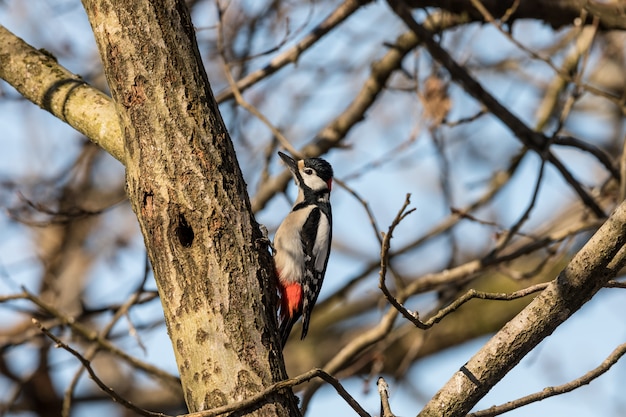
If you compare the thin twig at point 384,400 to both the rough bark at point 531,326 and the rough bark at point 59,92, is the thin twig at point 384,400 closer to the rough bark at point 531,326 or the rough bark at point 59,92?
the rough bark at point 531,326

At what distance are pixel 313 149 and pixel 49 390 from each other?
347cm

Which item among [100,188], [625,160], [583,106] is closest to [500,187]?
[625,160]

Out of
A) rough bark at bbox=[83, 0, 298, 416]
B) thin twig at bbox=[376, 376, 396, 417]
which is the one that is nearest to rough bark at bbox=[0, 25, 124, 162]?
rough bark at bbox=[83, 0, 298, 416]

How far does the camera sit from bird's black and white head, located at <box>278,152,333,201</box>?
5.06m

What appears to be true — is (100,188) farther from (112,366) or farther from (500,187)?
Result: (500,187)

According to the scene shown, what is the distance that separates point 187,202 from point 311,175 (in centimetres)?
248

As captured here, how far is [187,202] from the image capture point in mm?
2723

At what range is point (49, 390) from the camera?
22.6ft

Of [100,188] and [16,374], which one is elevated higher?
[100,188]

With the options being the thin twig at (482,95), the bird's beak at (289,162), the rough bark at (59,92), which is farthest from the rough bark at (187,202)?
the bird's beak at (289,162)

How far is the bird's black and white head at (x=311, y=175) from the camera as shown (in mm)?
5059

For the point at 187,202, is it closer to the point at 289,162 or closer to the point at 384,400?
the point at 384,400

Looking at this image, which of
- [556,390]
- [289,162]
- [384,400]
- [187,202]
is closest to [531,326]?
[556,390]

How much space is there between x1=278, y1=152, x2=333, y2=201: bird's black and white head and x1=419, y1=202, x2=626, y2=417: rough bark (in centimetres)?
275
